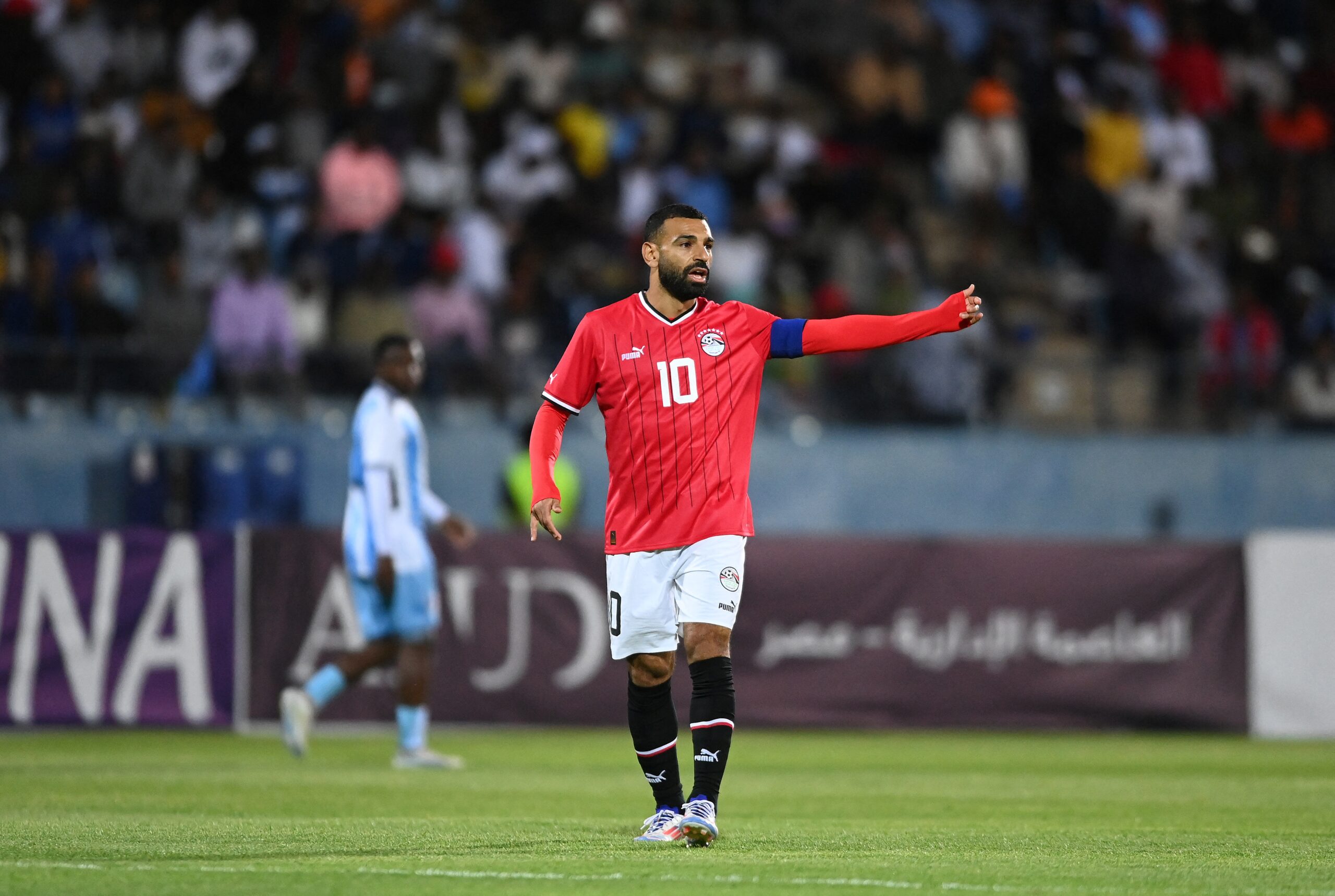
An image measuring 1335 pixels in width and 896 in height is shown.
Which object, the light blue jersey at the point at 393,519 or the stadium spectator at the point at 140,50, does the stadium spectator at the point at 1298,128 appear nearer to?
the stadium spectator at the point at 140,50

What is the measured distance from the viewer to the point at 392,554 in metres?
12.2

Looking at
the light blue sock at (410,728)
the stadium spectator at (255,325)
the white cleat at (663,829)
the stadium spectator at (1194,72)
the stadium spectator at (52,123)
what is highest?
the stadium spectator at (1194,72)

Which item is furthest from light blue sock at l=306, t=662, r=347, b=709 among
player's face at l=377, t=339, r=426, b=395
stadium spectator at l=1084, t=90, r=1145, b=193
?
stadium spectator at l=1084, t=90, r=1145, b=193

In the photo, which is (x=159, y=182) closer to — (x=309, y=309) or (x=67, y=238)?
(x=67, y=238)

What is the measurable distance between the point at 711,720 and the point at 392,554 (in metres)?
4.93

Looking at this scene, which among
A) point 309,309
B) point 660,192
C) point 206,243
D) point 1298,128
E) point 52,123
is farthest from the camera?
point 1298,128

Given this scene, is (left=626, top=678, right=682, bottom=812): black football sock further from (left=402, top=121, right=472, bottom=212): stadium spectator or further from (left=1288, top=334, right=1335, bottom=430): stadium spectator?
(left=1288, top=334, right=1335, bottom=430): stadium spectator

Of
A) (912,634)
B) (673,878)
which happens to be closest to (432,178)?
(912,634)

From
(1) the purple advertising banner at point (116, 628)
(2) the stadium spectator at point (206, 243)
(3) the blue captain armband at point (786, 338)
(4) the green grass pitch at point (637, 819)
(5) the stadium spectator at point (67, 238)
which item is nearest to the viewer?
(4) the green grass pitch at point (637, 819)

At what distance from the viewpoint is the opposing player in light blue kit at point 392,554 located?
40.0 ft

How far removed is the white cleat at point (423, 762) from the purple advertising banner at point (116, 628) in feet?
11.3

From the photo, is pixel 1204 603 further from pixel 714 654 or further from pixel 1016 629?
pixel 714 654

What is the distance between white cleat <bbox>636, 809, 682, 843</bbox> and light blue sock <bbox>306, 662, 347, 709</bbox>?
16.1 ft

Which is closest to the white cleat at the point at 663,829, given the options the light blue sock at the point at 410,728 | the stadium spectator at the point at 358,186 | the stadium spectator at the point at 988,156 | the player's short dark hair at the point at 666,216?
the player's short dark hair at the point at 666,216
